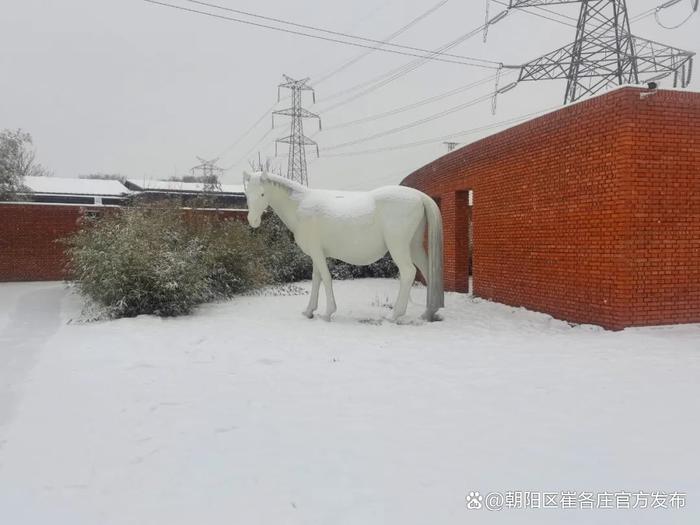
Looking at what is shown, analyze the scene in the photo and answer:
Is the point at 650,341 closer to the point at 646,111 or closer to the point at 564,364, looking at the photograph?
the point at 564,364

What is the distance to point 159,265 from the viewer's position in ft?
27.3

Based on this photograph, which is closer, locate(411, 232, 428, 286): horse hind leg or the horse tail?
the horse tail

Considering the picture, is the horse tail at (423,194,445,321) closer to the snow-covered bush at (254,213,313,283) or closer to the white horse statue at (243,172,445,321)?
the white horse statue at (243,172,445,321)

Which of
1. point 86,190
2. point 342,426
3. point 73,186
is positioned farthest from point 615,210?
point 73,186

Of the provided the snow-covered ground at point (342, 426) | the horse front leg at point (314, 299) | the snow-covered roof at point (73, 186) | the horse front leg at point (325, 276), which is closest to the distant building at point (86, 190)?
the snow-covered roof at point (73, 186)

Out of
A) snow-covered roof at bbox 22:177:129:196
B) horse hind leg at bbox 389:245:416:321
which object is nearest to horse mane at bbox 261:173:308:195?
horse hind leg at bbox 389:245:416:321

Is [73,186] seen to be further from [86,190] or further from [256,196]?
[256,196]

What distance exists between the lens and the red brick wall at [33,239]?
15.2 m

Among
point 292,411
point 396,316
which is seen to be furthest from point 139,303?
point 292,411

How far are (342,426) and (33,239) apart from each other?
630 inches

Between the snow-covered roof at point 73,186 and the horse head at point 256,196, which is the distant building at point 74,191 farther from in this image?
the horse head at point 256,196

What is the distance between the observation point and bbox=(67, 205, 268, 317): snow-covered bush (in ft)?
26.5

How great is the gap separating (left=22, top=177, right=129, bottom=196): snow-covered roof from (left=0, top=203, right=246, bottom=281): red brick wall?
15.0m

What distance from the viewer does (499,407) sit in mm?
3598
